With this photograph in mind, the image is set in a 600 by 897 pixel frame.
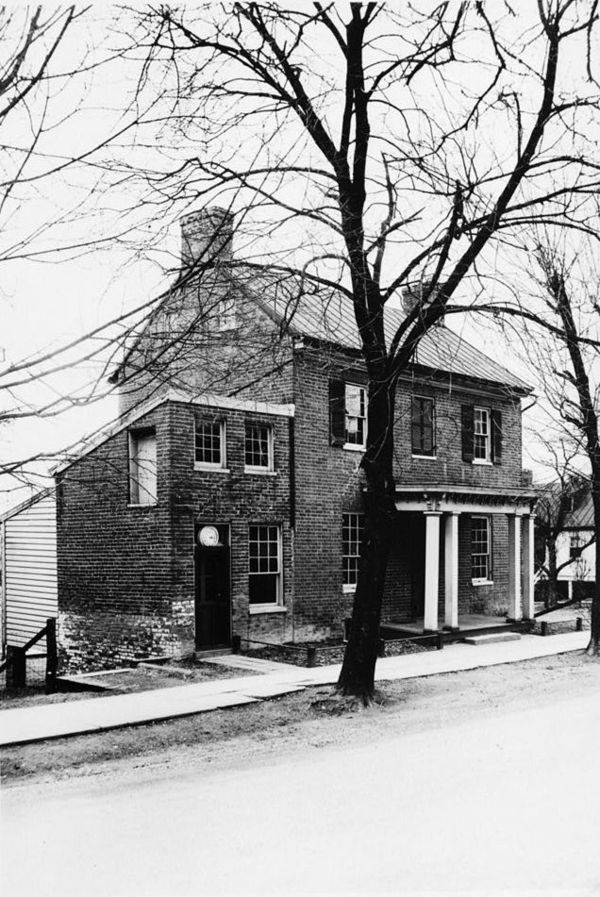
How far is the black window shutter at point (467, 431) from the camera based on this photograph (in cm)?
2433

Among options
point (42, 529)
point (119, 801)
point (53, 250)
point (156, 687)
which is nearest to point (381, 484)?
point (156, 687)

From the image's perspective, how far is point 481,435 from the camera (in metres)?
25.2

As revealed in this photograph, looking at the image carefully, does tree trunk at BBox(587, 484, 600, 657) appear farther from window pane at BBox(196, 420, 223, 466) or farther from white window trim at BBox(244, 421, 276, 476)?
window pane at BBox(196, 420, 223, 466)

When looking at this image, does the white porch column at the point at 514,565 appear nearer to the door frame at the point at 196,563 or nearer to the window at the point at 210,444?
the door frame at the point at 196,563

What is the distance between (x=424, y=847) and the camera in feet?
20.0

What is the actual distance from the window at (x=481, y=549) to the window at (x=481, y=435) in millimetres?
1834

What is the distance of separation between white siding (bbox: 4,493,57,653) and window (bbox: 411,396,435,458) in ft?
30.2

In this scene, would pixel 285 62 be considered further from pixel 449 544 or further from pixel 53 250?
pixel 449 544

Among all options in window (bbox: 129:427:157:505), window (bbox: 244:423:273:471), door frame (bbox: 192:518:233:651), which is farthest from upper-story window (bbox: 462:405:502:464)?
window (bbox: 129:427:157:505)

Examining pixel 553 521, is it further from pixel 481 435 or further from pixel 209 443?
pixel 209 443

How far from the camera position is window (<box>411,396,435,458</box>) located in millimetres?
22953

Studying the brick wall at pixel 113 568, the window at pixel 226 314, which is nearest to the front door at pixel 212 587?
the brick wall at pixel 113 568

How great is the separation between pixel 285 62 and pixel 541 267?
9138 mm

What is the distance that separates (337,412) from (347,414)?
1.67ft
